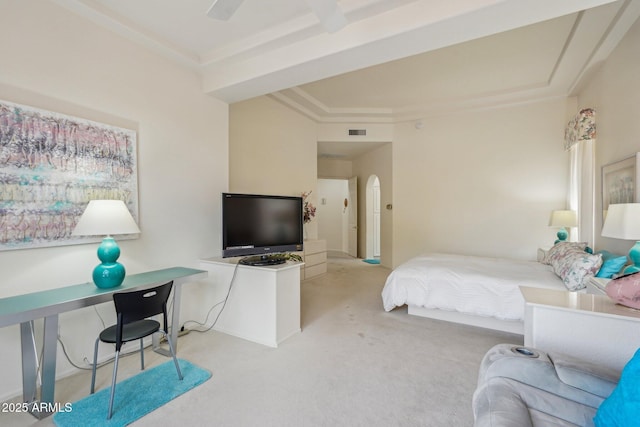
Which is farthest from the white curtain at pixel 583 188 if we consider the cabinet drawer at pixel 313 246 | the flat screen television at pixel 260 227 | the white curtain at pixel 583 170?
the cabinet drawer at pixel 313 246

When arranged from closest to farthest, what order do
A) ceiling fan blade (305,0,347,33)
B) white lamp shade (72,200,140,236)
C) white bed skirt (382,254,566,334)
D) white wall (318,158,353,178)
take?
ceiling fan blade (305,0,347,33) → white lamp shade (72,200,140,236) → white bed skirt (382,254,566,334) → white wall (318,158,353,178)

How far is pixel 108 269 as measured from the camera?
2061 mm

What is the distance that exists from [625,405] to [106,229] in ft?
8.80

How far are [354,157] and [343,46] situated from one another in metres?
5.33

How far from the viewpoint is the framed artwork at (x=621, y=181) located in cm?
244

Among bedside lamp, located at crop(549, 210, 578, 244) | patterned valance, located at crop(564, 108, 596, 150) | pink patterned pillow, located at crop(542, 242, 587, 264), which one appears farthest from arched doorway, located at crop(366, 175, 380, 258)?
pink patterned pillow, located at crop(542, 242, 587, 264)

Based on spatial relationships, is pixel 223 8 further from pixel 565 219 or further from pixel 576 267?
pixel 565 219

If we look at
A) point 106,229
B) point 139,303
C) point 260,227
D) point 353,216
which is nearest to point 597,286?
point 260,227

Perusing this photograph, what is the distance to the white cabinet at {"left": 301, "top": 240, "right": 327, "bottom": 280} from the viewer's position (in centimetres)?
502

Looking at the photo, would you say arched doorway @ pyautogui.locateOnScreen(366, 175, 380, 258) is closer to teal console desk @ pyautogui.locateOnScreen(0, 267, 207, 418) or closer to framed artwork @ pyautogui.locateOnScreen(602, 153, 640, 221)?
framed artwork @ pyautogui.locateOnScreen(602, 153, 640, 221)

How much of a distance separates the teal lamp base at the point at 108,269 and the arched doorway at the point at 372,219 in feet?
18.8

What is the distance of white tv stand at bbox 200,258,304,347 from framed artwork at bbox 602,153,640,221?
301 centimetres

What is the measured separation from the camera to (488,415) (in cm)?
103

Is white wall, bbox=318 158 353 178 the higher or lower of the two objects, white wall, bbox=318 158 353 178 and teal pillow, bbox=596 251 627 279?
the higher
